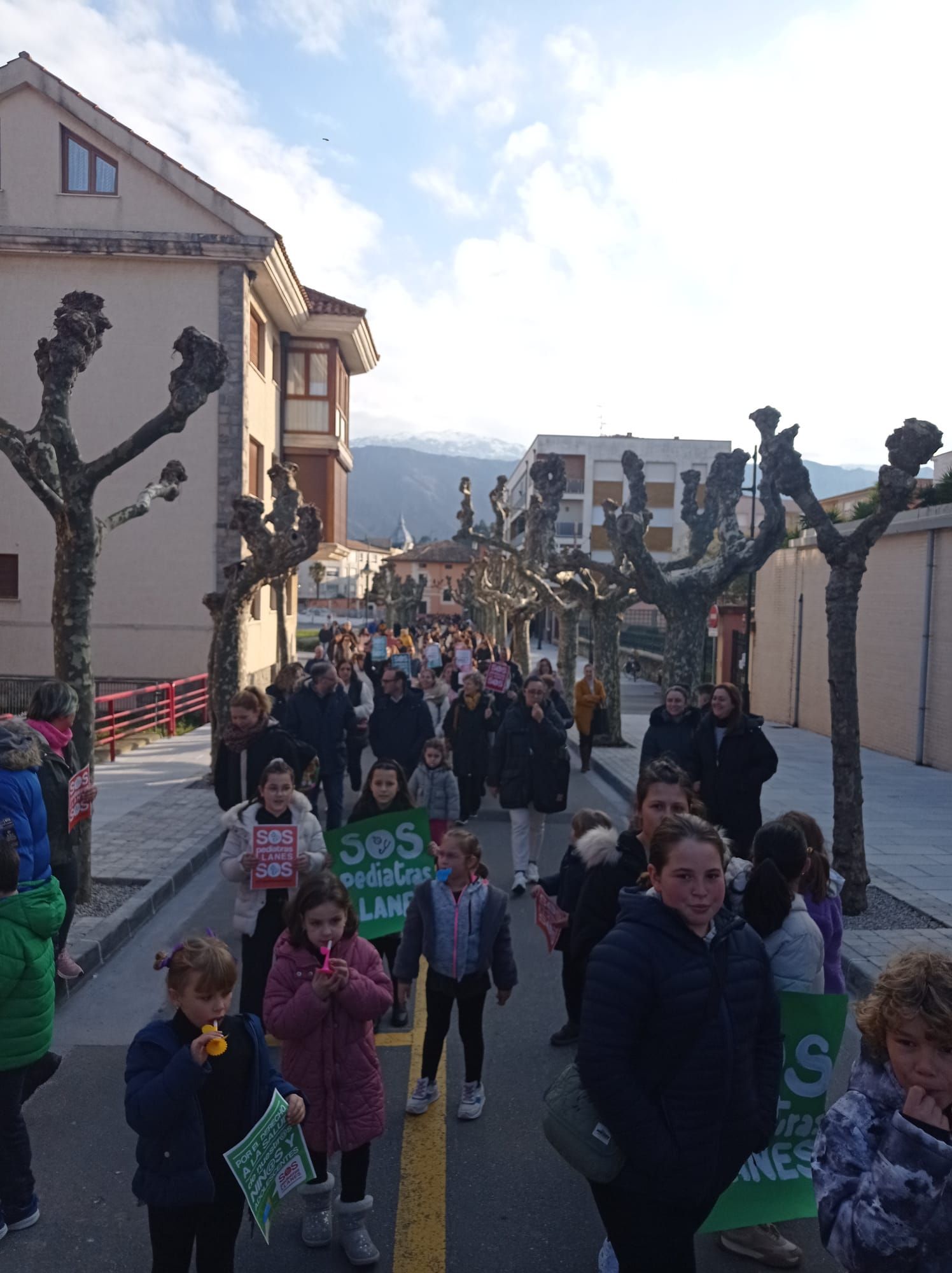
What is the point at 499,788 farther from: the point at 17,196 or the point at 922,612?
the point at 17,196

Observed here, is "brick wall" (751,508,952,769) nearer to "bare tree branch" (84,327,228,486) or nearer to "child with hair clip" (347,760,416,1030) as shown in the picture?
"bare tree branch" (84,327,228,486)

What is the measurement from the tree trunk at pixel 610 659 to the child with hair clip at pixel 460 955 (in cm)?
1349

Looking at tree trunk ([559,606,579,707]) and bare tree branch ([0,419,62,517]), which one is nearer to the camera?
bare tree branch ([0,419,62,517])

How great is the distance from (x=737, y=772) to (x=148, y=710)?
1585 centimetres

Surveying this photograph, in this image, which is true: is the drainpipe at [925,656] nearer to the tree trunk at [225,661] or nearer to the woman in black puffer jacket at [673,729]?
the woman in black puffer jacket at [673,729]

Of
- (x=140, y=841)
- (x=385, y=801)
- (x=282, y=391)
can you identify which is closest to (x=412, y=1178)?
(x=385, y=801)

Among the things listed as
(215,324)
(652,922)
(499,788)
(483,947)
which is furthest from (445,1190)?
(215,324)

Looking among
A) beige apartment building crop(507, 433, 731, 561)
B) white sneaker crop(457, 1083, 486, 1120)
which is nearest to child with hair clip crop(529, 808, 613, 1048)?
white sneaker crop(457, 1083, 486, 1120)

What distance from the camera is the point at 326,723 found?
9562 mm

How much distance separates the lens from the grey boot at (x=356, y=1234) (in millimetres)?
3594

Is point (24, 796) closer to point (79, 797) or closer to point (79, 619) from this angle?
point (79, 797)

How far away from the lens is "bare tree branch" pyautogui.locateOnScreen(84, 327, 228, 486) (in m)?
8.22

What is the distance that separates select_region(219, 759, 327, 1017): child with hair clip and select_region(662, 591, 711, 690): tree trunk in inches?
321

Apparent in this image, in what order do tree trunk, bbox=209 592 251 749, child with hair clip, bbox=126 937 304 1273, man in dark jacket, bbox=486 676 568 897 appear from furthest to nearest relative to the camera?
tree trunk, bbox=209 592 251 749
man in dark jacket, bbox=486 676 568 897
child with hair clip, bbox=126 937 304 1273
